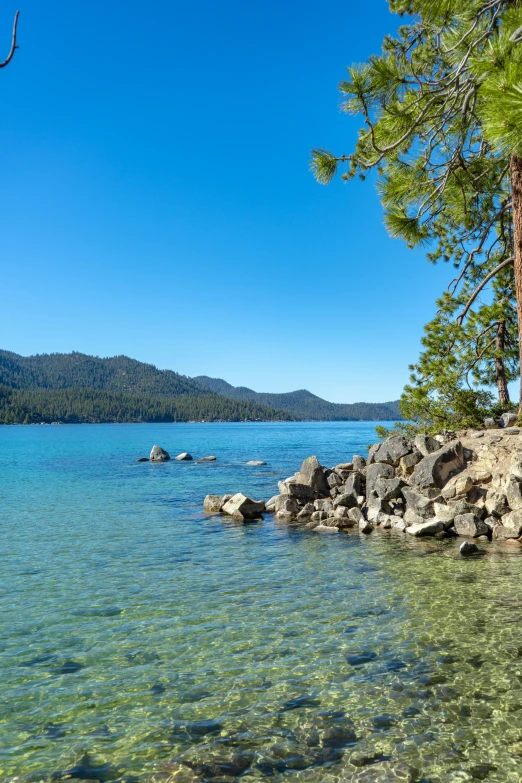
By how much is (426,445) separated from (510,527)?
5.39 meters

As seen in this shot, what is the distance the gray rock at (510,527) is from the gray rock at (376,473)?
4919 mm

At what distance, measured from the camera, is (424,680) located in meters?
7.07

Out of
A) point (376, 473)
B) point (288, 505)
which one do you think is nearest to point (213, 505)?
point (288, 505)

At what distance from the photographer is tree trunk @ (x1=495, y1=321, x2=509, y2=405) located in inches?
853

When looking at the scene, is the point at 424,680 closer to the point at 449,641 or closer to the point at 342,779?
the point at 449,641

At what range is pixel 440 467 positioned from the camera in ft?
60.8

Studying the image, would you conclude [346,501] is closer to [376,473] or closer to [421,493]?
[376,473]

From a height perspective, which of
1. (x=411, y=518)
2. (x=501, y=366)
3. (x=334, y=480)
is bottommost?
(x=411, y=518)

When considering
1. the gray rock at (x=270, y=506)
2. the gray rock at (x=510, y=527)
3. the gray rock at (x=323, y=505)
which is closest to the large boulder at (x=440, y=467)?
the gray rock at (x=510, y=527)

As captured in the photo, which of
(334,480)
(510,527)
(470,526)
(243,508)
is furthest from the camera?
(334,480)

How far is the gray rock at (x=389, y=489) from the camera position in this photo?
62.0 feet

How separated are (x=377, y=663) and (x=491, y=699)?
1.64 metres

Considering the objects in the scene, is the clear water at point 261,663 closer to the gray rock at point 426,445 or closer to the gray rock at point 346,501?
the gray rock at point 346,501

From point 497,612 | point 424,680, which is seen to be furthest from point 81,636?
point 497,612
